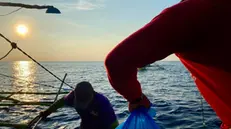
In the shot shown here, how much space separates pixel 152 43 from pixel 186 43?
0.16 metres

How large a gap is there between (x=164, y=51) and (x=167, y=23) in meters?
0.15

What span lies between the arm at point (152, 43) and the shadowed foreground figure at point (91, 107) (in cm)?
563

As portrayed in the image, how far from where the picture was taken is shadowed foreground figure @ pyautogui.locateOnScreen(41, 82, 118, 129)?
22.7 feet

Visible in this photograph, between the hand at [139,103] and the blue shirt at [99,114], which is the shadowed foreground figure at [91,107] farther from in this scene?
the hand at [139,103]

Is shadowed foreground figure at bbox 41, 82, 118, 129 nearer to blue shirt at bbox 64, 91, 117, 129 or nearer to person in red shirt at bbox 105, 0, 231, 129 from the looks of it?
blue shirt at bbox 64, 91, 117, 129

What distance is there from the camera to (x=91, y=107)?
7.10 metres

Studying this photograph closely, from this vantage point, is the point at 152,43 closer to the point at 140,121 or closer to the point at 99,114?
the point at 140,121

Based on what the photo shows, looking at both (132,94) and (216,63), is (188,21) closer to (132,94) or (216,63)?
(216,63)

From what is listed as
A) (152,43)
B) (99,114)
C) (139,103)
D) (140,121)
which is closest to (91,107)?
(99,114)

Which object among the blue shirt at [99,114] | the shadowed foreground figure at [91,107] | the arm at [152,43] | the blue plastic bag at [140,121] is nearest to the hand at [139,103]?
the blue plastic bag at [140,121]

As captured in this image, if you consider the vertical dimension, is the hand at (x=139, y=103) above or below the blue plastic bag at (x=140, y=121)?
above

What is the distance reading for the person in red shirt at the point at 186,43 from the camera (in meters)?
1.16

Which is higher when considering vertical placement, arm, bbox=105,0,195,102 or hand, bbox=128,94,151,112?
arm, bbox=105,0,195,102

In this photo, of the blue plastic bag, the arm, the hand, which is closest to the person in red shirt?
the arm
